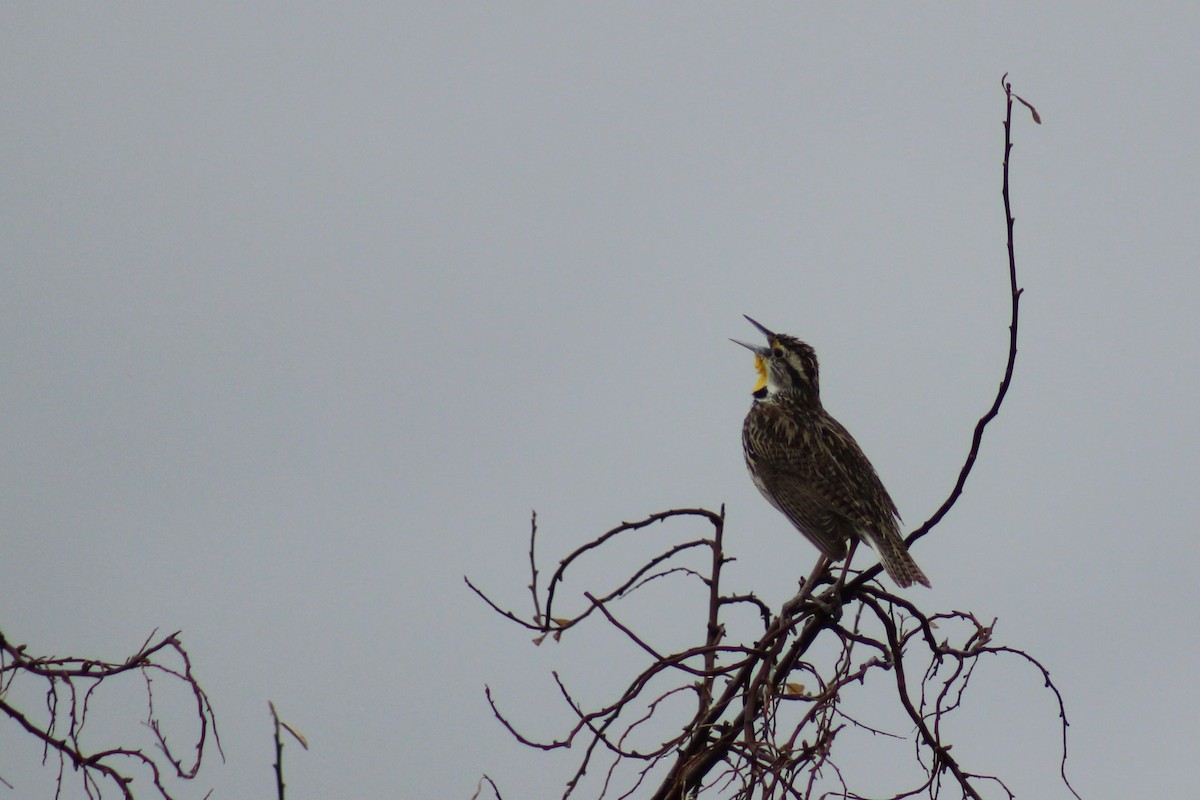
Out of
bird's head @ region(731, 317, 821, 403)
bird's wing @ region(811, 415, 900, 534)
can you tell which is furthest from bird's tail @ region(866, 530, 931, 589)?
bird's head @ region(731, 317, 821, 403)

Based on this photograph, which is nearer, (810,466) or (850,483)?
(850,483)

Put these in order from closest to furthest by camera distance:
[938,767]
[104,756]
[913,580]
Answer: [104,756] < [938,767] < [913,580]

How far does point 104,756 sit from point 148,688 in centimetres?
34

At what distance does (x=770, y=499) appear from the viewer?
977 cm

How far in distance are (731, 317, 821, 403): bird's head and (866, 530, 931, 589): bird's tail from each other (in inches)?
97.8

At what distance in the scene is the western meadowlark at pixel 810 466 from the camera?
342 inches

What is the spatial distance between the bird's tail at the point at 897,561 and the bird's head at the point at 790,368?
2.48 meters

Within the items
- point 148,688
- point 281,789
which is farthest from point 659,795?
point 281,789

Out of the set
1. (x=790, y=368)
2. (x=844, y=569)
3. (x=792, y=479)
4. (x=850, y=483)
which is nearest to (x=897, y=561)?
(x=844, y=569)

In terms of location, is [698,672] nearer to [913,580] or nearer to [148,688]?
[148,688]

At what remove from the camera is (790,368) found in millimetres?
10922

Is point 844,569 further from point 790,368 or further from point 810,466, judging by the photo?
point 790,368

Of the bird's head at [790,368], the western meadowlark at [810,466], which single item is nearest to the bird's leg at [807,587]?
the western meadowlark at [810,466]

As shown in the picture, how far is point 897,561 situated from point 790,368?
3.14 m
